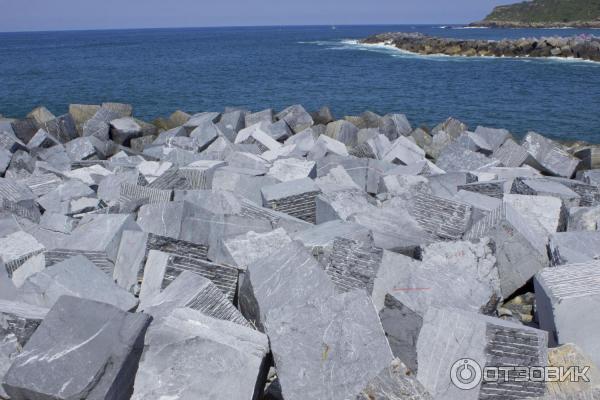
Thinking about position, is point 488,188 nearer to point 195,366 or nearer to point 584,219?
point 584,219

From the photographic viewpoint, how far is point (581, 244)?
456 centimetres

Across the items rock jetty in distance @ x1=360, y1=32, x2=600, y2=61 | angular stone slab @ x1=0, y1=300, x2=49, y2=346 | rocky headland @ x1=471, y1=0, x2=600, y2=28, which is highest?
rocky headland @ x1=471, y1=0, x2=600, y2=28

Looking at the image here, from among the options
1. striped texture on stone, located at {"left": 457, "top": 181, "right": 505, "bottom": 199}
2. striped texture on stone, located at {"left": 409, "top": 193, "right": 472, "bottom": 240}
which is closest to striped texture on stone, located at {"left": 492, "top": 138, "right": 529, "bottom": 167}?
striped texture on stone, located at {"left": 457, "top": 181, "right": 505, "bottom": 199}

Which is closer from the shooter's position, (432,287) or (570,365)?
(570,365)

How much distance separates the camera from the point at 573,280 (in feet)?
11.7

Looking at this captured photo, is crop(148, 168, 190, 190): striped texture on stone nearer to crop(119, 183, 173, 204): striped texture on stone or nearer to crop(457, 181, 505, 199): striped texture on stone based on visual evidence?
crop(119, 183, 173, 204): striped texture on stone

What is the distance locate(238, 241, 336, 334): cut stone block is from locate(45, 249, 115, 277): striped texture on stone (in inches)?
52.6

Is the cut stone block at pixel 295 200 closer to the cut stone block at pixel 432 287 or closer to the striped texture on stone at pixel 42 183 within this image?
the cut stone block at pixel 432 287

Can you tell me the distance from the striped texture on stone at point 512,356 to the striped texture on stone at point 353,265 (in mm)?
1002

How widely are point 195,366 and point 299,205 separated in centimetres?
284

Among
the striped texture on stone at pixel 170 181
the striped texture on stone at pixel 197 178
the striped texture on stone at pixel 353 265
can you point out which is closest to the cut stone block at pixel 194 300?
the striped texture on stone at pixel 353 265

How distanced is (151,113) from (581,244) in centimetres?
1569

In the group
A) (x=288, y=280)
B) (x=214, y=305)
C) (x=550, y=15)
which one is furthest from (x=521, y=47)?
(x=550, y=15)

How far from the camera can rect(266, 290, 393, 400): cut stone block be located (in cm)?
275
